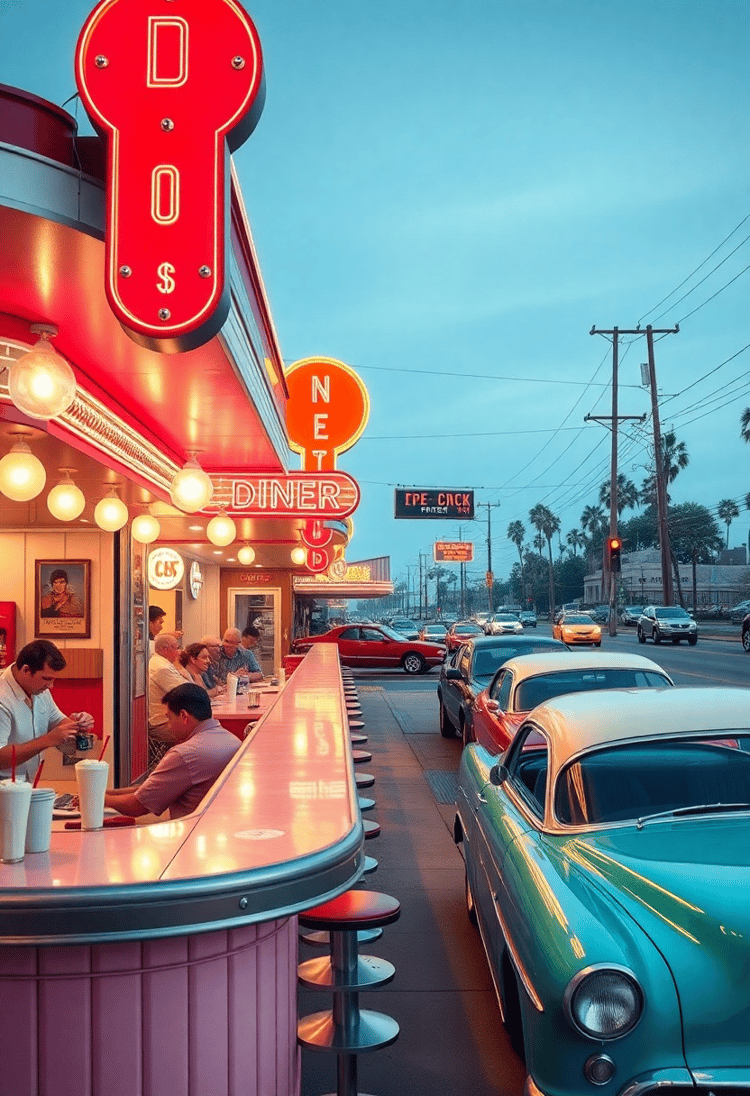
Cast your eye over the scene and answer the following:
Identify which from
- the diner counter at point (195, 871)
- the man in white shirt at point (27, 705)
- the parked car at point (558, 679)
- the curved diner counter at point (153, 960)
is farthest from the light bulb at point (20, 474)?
the parked car at point (558, 679)

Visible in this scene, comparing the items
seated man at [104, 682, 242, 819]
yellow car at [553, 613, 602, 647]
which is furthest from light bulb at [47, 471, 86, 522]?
yellow car at [553, 613, 602, 647]

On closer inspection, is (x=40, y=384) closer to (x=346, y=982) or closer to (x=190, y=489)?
(x=346, y=982)

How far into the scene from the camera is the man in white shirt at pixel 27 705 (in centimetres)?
614

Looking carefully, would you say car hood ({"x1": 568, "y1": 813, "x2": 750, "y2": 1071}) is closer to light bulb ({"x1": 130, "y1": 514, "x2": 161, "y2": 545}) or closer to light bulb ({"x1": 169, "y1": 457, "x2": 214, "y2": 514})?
light bulb ({"x1": 169, "y1": 457, "x2": 214, "y2": 514})

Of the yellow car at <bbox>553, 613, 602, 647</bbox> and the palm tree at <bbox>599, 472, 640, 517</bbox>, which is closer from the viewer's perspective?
the yellow car at <bbox>553, 613, 602, 647</bbox>

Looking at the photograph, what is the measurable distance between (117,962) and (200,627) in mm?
21366

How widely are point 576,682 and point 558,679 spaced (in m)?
0.19

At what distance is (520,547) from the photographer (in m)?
153

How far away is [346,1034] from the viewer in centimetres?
396

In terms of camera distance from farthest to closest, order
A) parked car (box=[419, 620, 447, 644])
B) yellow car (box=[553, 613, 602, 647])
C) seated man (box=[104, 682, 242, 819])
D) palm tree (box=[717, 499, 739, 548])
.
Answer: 1. palm tree (box=[717, 499, 739, 548])
2. parked car (box=[419, 620, 447, 644])
3. yellow car (box=[553, 613, 602, 647])
4. seated man (box=[104, 682, 242, 819])

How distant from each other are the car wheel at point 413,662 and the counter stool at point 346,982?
27.4 m

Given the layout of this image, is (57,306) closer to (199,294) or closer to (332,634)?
(199,294)

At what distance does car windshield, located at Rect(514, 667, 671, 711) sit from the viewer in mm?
8336

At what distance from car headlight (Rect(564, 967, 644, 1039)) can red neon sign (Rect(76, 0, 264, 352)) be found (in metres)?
2.83
